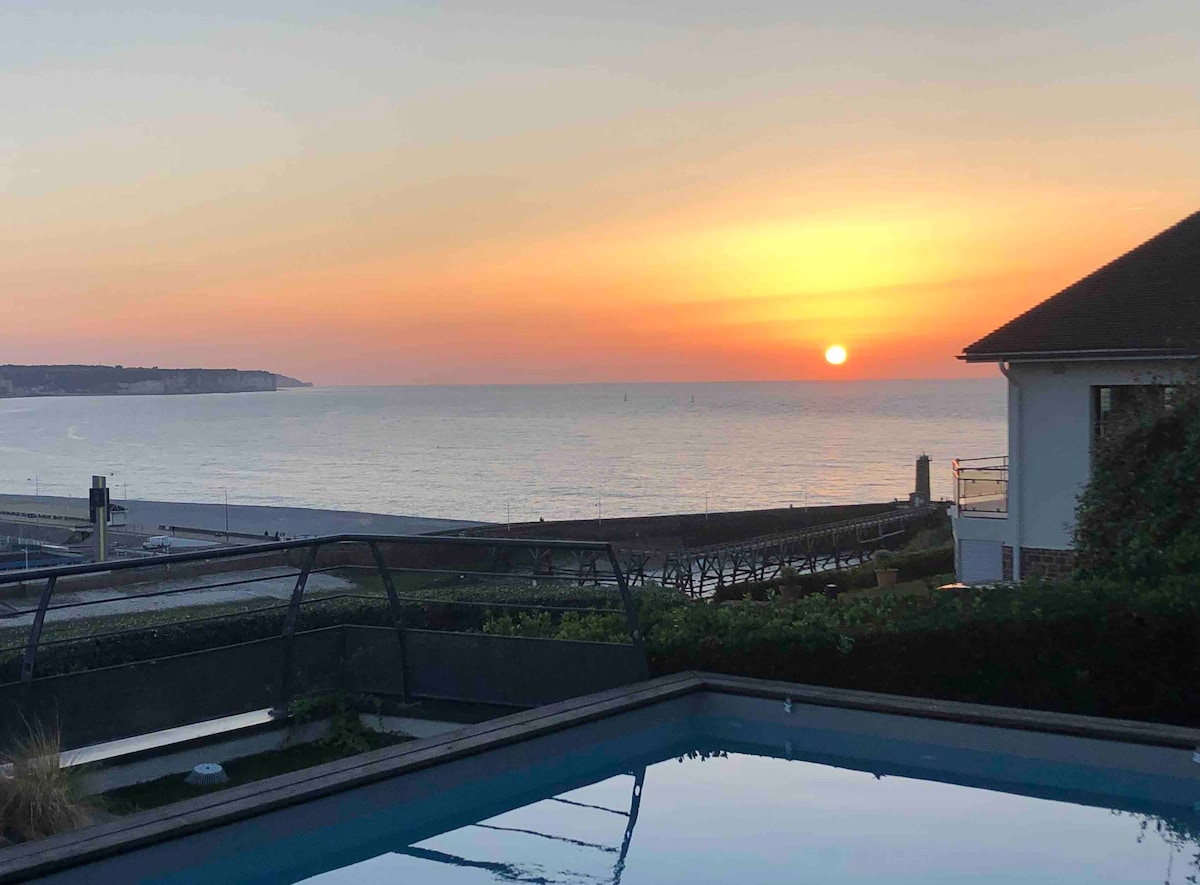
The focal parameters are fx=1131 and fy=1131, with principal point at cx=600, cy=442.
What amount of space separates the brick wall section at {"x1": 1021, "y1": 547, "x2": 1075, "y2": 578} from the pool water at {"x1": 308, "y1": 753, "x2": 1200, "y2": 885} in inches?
537

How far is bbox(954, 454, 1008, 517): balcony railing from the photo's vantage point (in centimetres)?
1936

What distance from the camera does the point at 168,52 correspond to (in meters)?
17.0

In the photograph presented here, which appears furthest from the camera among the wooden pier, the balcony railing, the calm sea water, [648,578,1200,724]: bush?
the calm sea water

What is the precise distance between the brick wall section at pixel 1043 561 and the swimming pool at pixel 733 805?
13.4 metres

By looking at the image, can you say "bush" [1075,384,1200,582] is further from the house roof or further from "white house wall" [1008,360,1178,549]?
"white house wall" [1008,360,1178,549]

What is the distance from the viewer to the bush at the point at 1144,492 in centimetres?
881

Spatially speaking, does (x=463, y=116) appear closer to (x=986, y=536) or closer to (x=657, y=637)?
(x=986, y=536)

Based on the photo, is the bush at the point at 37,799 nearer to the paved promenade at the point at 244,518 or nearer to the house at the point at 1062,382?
the house at the point at 1062,382

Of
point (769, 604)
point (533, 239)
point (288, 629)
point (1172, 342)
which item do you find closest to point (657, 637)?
point (769, 604)

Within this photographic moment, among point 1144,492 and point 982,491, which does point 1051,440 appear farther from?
point 1144,492

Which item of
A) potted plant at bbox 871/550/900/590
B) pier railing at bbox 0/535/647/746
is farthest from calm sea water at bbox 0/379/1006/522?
pier railing at bbox 0/535/647/746

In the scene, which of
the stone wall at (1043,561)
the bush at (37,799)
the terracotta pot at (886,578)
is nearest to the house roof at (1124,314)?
the stone wall at (1043,561)

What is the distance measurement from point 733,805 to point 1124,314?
14.8m

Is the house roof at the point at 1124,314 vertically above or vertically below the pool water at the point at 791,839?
above
